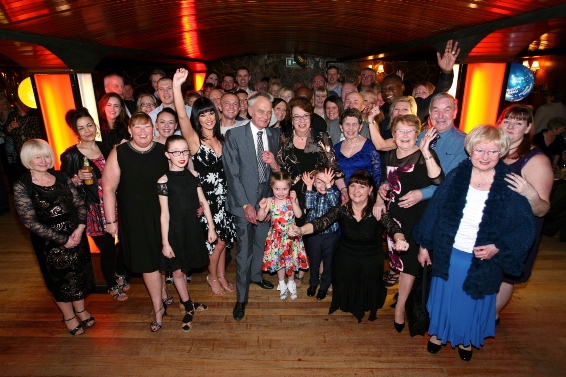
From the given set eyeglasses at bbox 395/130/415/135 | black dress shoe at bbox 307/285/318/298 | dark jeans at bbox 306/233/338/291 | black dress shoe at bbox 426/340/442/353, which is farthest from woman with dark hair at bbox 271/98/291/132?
black dress shoe at bbox 426/340/442/353

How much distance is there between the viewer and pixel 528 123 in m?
2.68

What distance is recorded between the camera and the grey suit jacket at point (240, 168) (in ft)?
10.4

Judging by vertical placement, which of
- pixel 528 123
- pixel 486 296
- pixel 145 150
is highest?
pixel 528 123

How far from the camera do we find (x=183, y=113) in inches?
123

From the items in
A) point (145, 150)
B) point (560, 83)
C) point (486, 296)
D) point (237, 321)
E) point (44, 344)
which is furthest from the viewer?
point (560, 83)

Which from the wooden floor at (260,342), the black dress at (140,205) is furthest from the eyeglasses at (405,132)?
the black dress at (140,205)

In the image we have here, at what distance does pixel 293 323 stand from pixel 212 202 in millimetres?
1383

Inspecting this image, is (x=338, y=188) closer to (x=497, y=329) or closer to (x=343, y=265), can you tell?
(x=343, y=265)

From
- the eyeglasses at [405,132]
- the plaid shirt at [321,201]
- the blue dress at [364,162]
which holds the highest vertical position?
the eyeglasses at [405,132]

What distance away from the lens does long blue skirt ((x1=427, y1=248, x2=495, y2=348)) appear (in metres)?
2.58

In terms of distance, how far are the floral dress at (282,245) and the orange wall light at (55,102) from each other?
97.3 inches

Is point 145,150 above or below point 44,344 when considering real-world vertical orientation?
above

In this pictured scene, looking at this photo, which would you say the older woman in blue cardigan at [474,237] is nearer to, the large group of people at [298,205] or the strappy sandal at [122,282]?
the large group of people at [298,205]

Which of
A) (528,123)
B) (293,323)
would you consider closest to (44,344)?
(293,323)
